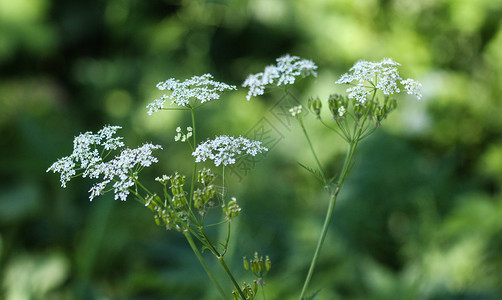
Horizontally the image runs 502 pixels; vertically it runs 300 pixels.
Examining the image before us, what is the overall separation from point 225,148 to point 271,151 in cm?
285

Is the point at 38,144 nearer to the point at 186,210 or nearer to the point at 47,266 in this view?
the point at 47,266

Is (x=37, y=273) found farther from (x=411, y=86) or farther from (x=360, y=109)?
(x=411, y=86)

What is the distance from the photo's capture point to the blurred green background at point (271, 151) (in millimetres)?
2740

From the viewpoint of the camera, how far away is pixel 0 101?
4320mm

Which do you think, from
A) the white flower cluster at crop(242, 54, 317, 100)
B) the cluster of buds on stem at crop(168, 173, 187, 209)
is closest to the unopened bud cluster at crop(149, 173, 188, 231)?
the cluster of buds on stem at crop(168, 173, 187, 209)

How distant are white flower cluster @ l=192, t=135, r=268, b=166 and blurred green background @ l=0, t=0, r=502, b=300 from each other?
2.91 ft

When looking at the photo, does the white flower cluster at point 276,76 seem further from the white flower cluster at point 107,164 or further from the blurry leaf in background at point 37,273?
the blurry leaf in background at point 37,273

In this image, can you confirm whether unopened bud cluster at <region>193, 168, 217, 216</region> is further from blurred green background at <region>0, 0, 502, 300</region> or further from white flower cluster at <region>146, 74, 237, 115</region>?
blurred green background at <region>0, 0, 502, 300</region>

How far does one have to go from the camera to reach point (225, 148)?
0.94 metres

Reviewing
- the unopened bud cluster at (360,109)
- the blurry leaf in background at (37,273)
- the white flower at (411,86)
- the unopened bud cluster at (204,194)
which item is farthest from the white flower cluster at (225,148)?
the blurry leaf in background at (37,273)

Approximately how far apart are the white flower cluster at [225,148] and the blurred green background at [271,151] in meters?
0.89

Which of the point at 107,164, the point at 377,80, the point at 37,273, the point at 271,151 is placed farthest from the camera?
the point at 271,151

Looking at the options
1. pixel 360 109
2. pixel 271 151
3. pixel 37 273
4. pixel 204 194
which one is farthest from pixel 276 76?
pixel 271 151

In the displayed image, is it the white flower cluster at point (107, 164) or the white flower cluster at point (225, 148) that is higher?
the white flower cluster at point (107, 164)
